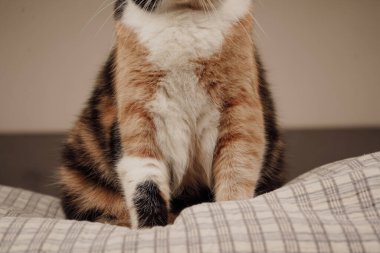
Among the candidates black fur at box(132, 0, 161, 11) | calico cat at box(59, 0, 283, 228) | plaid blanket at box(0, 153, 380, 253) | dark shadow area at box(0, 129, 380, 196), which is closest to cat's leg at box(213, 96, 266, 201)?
calico cat at box(59, 0, 283, 228)

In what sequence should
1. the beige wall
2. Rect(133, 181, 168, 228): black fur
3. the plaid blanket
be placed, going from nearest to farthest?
the plaid blanket
Rect(133, 181, 168, 228): black fur
the beige wall

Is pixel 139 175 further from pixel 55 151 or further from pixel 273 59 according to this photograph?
pixel 273 59

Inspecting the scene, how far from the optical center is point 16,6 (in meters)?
1.87

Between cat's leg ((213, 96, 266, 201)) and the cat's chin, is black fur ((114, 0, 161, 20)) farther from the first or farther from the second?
cat's leg ((213, 96, 266, 201))

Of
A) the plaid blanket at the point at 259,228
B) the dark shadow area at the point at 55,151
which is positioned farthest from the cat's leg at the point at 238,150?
the dark shadow area at the point at 55,151

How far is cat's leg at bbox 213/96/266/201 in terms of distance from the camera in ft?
3.40

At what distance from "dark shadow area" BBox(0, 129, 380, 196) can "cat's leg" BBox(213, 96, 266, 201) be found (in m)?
0.87

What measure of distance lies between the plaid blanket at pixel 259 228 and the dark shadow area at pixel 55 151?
3.18 feet

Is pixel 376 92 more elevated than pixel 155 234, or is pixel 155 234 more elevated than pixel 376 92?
pixel 155 234

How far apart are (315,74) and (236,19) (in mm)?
998

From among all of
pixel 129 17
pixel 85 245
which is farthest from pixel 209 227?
pixel 129 17

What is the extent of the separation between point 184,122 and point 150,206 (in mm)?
191

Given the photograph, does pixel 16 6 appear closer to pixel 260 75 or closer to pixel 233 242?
pixel 260 75

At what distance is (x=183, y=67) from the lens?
39.2 inches
